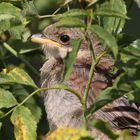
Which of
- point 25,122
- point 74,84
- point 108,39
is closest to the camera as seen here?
point 108,39

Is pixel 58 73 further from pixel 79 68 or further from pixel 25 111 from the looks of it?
pixel 25 111

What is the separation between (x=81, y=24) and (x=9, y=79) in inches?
26.4

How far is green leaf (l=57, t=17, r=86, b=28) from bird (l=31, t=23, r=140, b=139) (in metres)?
1.22

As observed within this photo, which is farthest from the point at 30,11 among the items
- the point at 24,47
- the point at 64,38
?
the point at 64,38

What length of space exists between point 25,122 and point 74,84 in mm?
1819

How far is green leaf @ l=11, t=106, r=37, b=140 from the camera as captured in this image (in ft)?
9.80

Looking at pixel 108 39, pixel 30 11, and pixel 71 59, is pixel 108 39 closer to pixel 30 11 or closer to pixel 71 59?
pixel 71 59

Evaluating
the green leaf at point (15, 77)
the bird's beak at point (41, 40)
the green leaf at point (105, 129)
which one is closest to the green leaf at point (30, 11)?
the green leaf at point (15, 77)

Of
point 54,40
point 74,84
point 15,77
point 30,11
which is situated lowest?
point 74,84

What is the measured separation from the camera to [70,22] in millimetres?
2553

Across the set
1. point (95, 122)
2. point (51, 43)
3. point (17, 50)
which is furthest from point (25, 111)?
point (51, 43)

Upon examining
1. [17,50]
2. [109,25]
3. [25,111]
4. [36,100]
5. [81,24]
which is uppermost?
[81,24]

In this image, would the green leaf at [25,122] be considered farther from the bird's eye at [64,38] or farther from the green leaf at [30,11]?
the bird's eye at [64,38]

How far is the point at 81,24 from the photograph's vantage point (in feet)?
8.47
